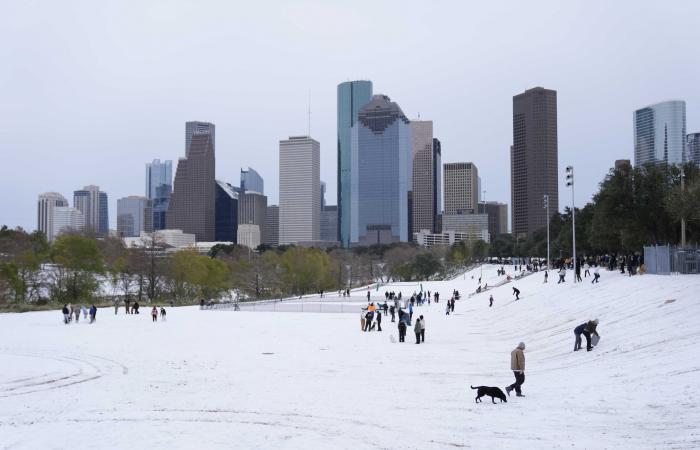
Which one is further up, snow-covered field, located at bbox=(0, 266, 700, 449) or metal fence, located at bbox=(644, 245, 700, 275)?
metal fence, located at bbox=(644, 245, 700, 275)

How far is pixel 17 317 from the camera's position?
144ft

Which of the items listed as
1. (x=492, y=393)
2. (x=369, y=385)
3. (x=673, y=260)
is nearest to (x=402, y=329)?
(x=369, y=385)

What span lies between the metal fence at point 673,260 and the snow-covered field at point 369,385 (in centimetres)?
177

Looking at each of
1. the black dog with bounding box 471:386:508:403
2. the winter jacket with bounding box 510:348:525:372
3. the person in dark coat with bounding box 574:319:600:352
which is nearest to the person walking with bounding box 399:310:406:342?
the person in dark coat with bounding box 574:319:600:352

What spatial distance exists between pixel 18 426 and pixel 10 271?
5323cm

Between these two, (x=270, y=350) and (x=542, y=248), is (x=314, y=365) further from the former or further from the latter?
(x=542, y=248)

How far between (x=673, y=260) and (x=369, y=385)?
72.8 ft

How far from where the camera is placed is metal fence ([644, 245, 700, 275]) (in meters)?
31.5

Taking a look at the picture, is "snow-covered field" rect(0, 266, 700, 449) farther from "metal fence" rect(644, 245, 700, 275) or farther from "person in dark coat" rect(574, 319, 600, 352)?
"metal fence" rect(644, 245, 700, 275)

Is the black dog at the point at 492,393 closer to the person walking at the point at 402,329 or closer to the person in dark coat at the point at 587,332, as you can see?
the person in dark coat at the point at 587,332

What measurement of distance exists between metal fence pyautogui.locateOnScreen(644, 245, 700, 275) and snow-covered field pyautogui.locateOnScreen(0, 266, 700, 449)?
1.77 m

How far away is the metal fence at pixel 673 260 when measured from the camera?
31531 millimetres

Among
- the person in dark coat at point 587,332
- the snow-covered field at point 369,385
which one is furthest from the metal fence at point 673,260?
the person in dark coat at point 587,332

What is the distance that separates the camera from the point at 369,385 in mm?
17672
